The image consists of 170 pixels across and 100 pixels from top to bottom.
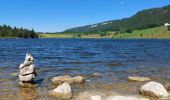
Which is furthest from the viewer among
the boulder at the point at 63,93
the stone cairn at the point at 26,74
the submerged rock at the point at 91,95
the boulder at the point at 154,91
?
the stone cairn at the point at 26,74

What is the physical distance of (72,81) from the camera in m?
28.2

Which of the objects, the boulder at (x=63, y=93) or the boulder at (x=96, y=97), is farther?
the boulder at (x=63, y=93)

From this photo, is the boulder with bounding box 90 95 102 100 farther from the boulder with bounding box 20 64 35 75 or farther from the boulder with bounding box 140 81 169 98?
the boulder with bounding box 20 64 35 75

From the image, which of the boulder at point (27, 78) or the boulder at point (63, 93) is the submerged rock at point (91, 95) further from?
the boulder at point (27, 78)

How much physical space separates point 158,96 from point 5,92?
10.7 m

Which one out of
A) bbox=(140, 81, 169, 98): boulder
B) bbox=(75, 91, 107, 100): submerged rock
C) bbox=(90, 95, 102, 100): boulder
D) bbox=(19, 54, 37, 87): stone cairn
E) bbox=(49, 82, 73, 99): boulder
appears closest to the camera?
bbox=(90, 95, 102, 100): boulder

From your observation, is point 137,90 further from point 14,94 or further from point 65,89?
point 14,94

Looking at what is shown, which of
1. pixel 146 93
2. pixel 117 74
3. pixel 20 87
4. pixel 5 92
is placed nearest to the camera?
pixel 146 93

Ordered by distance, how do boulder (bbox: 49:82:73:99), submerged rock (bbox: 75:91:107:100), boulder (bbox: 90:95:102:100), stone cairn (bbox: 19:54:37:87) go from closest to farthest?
boulder (bbox: 90:95:102:100) → submerged rock (bbox: 75:91:107:100) → boulder (bbox: 49:82:73:99) → stone cairn (bbox: 19:54:37:87)

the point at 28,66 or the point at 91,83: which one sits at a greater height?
the point at 28,66

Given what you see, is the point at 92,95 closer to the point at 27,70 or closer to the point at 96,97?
the point at 96,97

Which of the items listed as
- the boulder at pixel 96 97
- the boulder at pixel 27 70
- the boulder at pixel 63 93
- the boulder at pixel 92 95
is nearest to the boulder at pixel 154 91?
the boulder at pixel 92 95

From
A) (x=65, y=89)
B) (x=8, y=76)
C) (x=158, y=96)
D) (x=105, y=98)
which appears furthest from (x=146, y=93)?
(x=8, y=76)

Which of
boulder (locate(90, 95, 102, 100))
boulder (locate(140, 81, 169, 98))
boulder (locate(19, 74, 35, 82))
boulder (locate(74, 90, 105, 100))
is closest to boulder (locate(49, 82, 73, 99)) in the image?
boulder (locate(74, 90, 105, 100))
